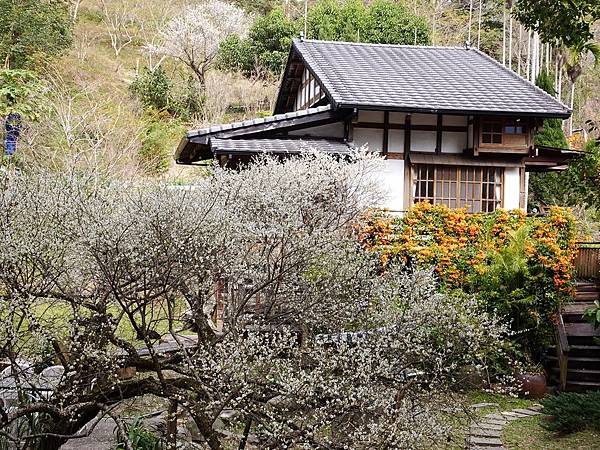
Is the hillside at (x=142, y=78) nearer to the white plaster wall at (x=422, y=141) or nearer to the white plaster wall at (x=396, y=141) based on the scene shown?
the white plaster wall at (x=396, y=141)

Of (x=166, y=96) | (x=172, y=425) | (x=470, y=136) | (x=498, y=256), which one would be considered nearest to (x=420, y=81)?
(x=470, y=136)

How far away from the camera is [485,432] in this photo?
8320 mm

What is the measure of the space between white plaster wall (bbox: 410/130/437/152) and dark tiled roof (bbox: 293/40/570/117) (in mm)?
780

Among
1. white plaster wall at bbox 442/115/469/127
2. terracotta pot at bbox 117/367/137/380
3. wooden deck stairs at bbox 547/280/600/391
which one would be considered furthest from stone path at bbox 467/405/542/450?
white plaster wall at bbox 442/115/469/127

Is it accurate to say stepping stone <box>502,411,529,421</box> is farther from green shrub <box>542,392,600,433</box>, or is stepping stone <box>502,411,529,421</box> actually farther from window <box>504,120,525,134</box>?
window <box>504,120,525,134</box>

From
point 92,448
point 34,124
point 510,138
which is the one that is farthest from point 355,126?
point 34,124

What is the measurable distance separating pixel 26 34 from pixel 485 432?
22451 millimetres

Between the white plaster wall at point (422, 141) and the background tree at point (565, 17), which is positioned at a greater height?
the background tree at point (565, 17)

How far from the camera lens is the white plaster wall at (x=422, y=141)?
13383 mm

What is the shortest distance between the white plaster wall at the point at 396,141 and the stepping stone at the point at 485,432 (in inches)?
250

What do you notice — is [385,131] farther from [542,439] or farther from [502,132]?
[542,439]

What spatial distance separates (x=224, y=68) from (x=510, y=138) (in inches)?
768

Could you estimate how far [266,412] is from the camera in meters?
5.53

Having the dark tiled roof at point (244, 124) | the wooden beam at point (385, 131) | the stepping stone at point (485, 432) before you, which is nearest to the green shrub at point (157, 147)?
the dark tiled roof at point (244, 124)
